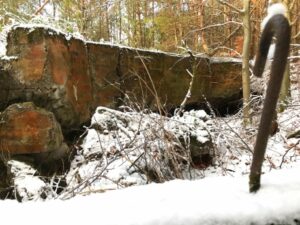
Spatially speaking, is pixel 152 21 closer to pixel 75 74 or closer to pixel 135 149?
pixel 75 74

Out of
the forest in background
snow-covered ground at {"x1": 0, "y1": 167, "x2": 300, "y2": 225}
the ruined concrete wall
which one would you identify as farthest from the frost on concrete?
the forest in background

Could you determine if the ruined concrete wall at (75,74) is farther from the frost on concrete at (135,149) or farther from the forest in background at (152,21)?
the forest in background at (152,21)

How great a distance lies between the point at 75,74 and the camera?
5832 mm

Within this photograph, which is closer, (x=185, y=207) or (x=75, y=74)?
(x=185, y=207)

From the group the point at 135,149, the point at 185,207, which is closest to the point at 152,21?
the point at 135,149

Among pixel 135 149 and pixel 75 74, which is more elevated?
pixel 75 74

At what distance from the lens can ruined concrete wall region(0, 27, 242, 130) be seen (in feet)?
17.3

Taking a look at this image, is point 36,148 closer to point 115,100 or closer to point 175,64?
point 115,100

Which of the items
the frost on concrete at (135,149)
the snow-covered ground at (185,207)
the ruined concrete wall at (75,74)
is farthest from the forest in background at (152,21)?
the snow-covered ground at (185,207)

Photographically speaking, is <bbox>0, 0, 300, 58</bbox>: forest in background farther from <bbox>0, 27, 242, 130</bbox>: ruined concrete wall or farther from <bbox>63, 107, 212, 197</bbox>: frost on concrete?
<bbox>63, 107, 212, 197</bbox>: frost on concrete

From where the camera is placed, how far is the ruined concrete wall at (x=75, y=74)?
5.28 meters

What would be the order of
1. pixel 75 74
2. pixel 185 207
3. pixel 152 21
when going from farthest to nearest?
pixel 152 21, pixel 75 74, pixel 185 207

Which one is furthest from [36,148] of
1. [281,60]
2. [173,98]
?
[281,60]

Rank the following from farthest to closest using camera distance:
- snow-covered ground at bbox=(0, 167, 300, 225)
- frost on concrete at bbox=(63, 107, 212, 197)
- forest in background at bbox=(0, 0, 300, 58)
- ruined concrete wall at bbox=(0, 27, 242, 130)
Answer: forest in background at bbox=(0, 0, 300, 58) → ruined concrete wall at bbox=(0, 27, 242, 130) → frost on concrete at bbox=(63, 107, 212, 197) → snow-covered ground at bbox=(0, 167, 300, 225)
